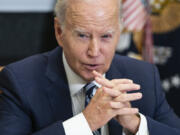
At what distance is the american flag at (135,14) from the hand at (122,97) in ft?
7.09

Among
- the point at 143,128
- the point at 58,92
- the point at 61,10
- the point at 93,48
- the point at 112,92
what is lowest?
the point at 143,128

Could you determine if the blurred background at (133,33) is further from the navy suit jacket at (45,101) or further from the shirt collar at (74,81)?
the shirt collar at (74,81)

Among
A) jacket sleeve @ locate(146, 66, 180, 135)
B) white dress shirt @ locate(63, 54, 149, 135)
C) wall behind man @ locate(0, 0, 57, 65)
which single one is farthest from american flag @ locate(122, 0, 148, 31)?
white dress shirt @ locate(63, 54, 149, 135)

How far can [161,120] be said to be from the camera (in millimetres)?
1968

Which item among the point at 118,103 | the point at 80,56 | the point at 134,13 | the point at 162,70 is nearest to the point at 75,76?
the point at 80,56

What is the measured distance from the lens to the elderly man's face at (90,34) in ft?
5.30

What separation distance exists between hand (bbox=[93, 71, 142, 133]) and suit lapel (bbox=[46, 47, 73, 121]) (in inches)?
10.9

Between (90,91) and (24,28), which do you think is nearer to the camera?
(90,91)

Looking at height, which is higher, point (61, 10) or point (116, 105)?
point (61, 10)

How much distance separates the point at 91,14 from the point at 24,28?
8.27ft

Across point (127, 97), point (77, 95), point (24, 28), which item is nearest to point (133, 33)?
point (24, 28)

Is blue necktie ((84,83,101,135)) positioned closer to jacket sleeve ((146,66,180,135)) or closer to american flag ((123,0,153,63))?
jacket sleeve ((146,66,180,135))

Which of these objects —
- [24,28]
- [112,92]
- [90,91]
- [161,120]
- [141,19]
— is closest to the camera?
[112,92]

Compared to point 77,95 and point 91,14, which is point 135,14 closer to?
point 77,95
